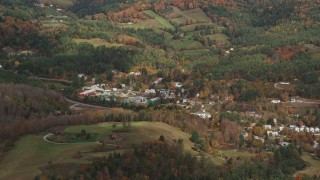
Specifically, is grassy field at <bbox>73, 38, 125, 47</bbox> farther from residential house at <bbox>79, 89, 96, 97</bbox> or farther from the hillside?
residential house at <bbox>79, 89, 96, 97</bbox>

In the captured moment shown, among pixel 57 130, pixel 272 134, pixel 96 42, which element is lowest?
pixel 272 134

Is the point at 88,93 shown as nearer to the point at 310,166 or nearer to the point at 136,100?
the point at 136,100

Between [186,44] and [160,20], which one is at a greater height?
[160,20]

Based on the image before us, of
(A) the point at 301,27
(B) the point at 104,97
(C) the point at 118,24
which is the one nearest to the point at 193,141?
(B) the point at 104,97

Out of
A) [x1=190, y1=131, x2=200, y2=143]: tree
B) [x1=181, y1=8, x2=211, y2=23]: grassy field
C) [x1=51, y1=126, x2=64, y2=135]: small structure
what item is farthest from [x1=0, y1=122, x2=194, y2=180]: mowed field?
[x1=181, y1=8, x2=211, y2=23]: grassy field

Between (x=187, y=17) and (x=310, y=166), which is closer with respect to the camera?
(x=310, y=166)

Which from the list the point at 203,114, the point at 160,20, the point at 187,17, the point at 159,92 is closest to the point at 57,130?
the point at 203,114
